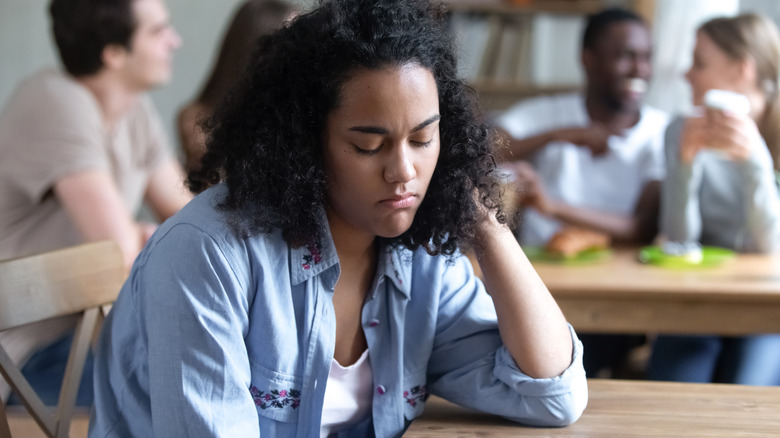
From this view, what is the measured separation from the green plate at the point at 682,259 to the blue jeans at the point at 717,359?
198 millimetres

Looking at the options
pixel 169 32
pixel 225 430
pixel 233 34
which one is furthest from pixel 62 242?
pixel 225 430

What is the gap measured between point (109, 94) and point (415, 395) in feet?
4.89

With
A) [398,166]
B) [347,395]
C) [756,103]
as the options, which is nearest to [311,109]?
[398,166]

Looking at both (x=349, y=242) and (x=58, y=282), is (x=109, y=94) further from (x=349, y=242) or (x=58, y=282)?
(x=349, y=242)

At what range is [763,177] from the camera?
7.04ft

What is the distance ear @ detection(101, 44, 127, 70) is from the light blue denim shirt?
1260 mm

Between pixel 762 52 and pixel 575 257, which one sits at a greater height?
pixel 762 52

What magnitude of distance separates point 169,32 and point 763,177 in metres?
1.68

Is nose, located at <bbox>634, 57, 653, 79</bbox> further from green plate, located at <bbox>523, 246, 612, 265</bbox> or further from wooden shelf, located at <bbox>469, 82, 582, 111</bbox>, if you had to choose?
wooden shelf, located at <bbox>469, 82, 582, 111</bbox>

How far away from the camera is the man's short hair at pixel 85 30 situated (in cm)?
215

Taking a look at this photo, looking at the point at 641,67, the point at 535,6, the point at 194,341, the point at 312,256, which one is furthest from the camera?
the point at 535,6

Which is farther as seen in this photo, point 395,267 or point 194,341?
point 395,267

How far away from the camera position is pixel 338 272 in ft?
3.55

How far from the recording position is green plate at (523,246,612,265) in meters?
2.13
